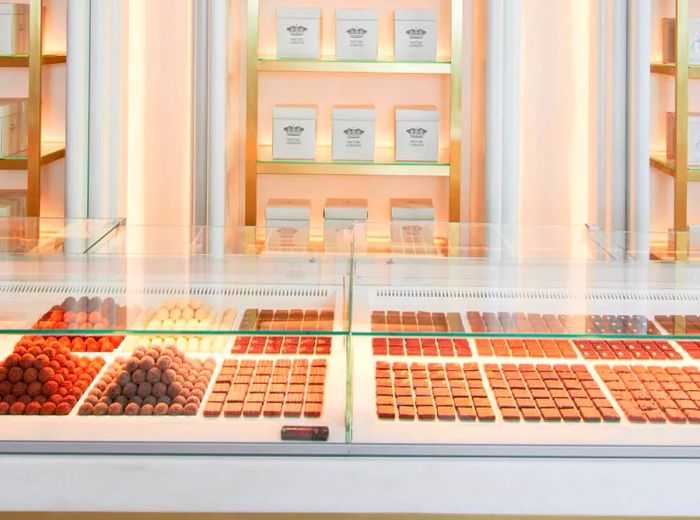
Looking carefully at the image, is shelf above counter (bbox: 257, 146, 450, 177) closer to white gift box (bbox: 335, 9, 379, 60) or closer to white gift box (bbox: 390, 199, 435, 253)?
white gift box (bbox: 335, 9, 379, 60)

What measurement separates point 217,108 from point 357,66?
54cm

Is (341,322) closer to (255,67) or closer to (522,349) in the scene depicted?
(522,349)

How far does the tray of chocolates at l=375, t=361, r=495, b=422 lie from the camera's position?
A: 7.00 feet

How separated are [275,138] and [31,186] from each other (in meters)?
0.89

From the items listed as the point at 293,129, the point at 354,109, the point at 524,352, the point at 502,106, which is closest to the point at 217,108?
the point at 293,129

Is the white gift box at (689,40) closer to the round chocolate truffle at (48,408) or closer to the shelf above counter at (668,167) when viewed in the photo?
the shelf above counter at (668,167)

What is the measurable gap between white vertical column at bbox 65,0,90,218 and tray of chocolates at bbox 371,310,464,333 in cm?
202

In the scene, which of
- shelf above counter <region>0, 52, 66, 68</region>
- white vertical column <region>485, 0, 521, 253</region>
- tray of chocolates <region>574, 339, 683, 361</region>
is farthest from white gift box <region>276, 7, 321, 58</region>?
tray of chocolates <region>574, 339, 683, 361</region>

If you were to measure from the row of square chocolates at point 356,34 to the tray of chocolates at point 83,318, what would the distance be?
1977 millimetres

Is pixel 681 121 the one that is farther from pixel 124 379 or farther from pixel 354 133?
pixel 124 379

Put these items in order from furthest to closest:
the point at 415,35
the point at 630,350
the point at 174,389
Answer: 1. the point at 415,35
2. the point at 630,350
3. the point at 174,389

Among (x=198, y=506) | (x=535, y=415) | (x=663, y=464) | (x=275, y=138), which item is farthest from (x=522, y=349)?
(x=275, y=138)

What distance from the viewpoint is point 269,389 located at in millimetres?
2246

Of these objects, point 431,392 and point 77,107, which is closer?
point 431,392
